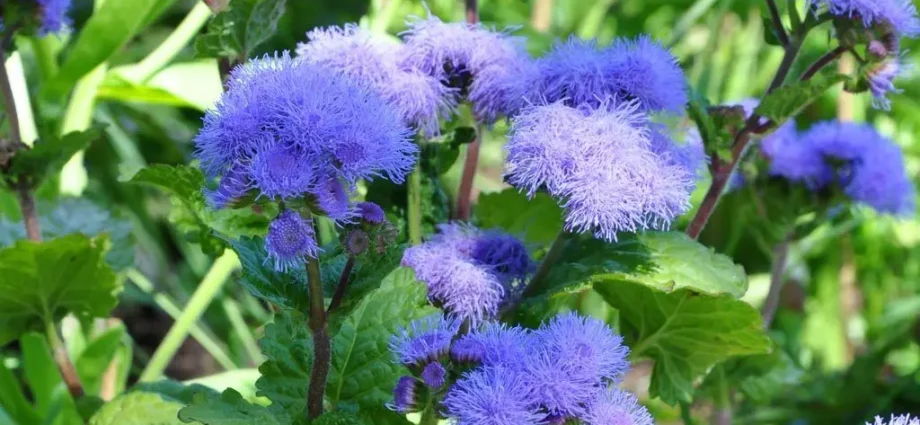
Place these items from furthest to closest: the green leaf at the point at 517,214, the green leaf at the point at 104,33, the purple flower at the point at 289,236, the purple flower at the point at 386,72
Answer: the green leaf at the point at 104,33 < the green leaf at the point at 517,214 < the purple flower at the point at 386,72 < the purple flower at the point at 289,236

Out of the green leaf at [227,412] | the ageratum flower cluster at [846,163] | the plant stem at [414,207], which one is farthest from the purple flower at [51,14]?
the ageratum flower cluster at [846,163]

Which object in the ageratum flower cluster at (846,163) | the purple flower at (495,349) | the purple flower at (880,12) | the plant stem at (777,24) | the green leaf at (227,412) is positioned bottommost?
the green leaf at (227,412)

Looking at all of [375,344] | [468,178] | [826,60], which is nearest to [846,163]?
[826,60]

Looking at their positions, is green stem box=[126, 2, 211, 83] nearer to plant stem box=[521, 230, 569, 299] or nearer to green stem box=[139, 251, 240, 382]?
green stem box=[139, 251, 240, 382]

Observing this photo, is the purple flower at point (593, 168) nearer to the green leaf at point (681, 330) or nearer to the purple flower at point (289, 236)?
the green leaf at point (681, 330)

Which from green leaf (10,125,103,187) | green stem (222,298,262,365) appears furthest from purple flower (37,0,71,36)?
green stem (222,298,262,365)

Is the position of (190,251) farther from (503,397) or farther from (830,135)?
(503,397)

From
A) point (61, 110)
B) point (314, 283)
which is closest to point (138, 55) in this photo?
point (61, 110)
